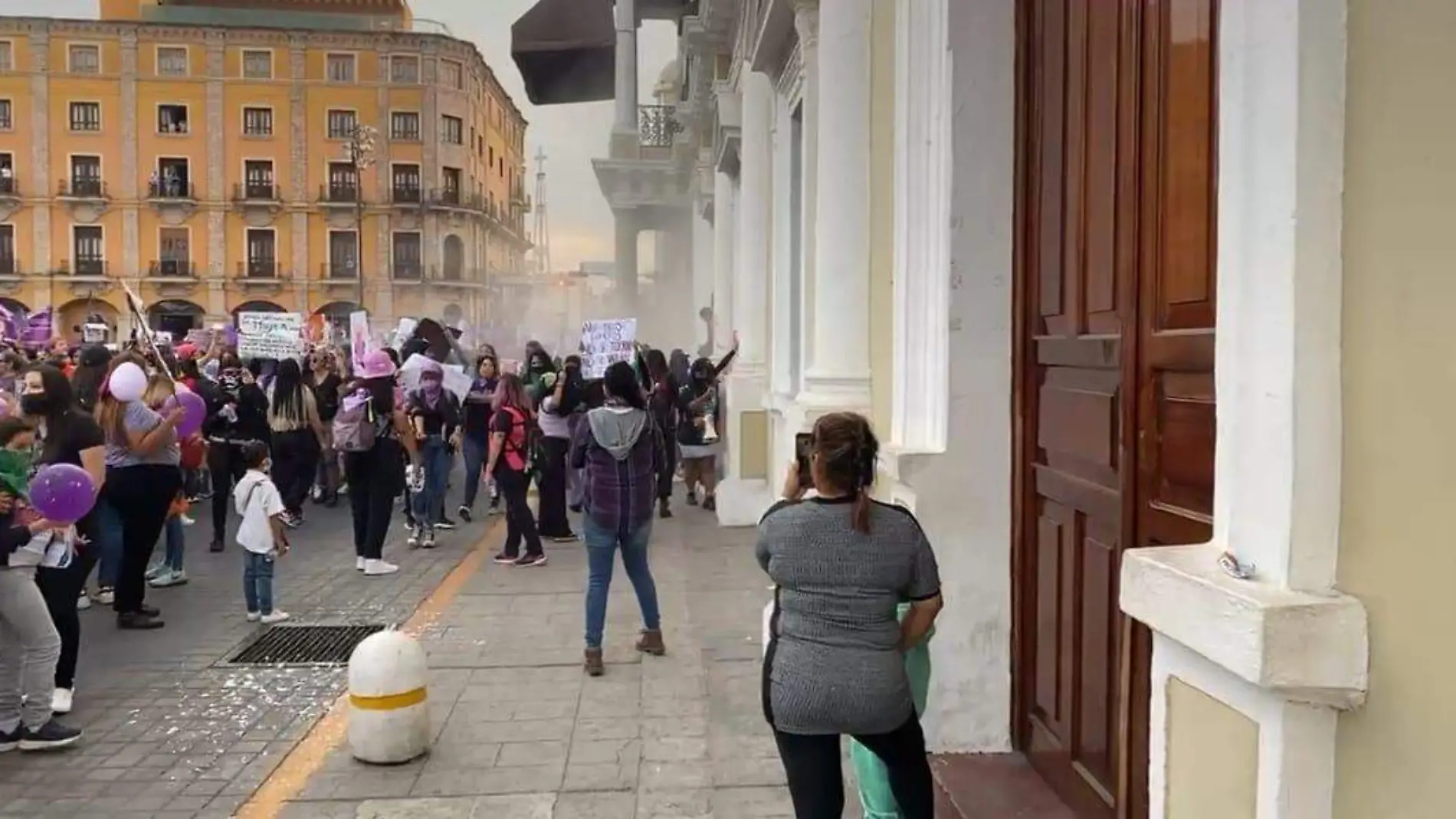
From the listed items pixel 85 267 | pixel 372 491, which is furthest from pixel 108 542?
pixel 85 267

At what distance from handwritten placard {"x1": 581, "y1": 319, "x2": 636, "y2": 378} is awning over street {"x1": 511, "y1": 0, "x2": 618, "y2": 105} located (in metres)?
16.2

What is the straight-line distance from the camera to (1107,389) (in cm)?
366

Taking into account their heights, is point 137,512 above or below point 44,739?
above

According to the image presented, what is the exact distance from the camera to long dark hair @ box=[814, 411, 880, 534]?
11.1 feet

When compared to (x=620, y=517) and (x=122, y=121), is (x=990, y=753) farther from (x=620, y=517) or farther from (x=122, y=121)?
(x=122, y=121)

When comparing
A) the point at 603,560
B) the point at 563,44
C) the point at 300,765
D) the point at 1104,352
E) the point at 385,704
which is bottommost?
the point at 300,765

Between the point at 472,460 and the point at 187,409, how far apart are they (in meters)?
4.43

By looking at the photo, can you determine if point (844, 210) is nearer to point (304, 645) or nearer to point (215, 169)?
point (304, 645)

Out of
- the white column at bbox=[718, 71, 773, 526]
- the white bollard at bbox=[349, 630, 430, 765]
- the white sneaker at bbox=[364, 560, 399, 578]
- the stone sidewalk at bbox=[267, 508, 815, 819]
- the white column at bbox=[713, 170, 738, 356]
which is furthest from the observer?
the white column at bbox=[713, 170, 738, 356]

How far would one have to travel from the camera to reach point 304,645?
7.43 m

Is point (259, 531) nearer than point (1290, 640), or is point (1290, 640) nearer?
point (1290, 640)

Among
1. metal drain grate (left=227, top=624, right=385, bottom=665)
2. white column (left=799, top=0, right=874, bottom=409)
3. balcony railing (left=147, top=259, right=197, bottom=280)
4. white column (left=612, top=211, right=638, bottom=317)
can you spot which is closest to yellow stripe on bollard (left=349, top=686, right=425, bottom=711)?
metal drain grate (left=227, top=624, right=385, bottom=665)

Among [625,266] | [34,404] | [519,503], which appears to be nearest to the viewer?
[34,404]

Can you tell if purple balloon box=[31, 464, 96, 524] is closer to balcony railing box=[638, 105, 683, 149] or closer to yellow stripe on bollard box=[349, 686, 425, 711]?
yellow stripe on bollard box=[349, 686, 425, 711]
